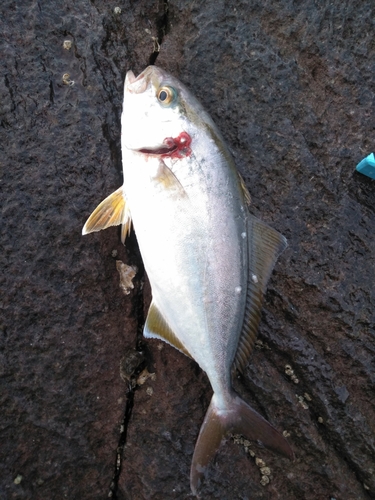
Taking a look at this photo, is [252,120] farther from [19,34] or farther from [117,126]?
[19,34]

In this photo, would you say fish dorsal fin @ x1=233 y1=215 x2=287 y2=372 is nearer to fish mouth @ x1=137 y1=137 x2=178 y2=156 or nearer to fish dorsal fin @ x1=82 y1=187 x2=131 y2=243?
fish mouth @ x1=137 y1=137 x2=178 y2=156

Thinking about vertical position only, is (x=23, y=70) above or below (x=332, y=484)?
above

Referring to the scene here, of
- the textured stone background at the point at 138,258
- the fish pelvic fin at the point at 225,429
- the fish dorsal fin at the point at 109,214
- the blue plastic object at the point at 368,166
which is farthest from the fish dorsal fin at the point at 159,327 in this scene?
the blue plastic object at the point at 368,166

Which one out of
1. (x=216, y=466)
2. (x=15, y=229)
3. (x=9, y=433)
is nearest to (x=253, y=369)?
(x=216, y=466)

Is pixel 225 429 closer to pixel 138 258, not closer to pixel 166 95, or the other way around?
pixel 138 258

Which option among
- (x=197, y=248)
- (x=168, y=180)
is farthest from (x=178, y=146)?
(x=197, y=248)

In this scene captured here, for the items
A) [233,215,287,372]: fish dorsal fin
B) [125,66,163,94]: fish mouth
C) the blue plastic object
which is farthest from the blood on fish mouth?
the blue plastic object
